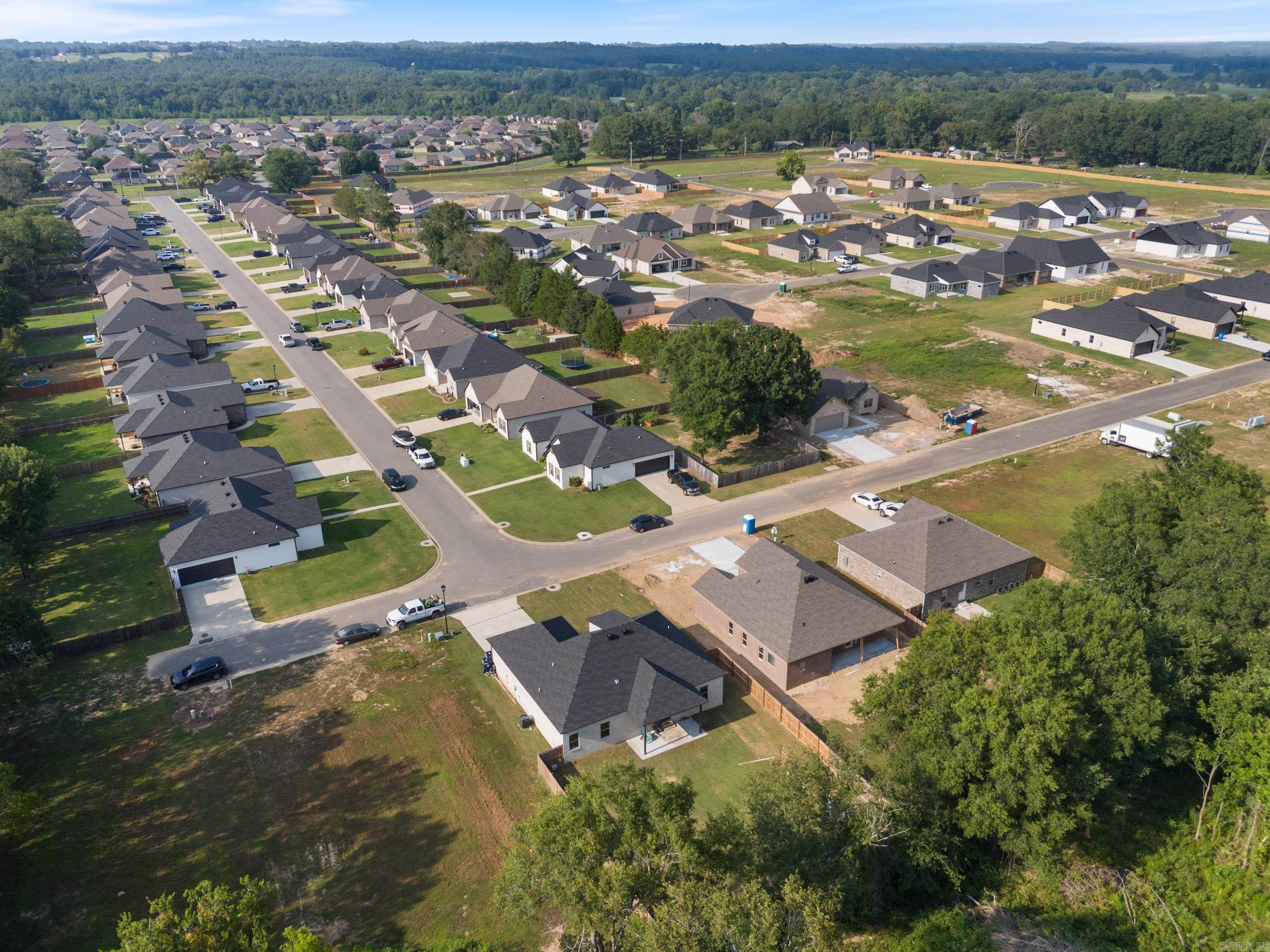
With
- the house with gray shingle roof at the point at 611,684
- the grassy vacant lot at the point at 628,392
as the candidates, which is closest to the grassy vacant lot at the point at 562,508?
the grassy vacant lot at the point at 628,392

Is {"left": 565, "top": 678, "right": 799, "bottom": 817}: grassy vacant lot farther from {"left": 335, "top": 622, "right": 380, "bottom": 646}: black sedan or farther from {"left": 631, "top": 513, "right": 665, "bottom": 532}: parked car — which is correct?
{"left": 631, "top": 513, "right": 665, "bottom": 532}: parked car

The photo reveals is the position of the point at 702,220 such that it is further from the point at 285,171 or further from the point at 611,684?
the point at 611,684

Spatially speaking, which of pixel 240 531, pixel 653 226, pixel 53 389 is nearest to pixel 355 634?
pixel 240 531

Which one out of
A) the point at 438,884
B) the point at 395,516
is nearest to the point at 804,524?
the point at 395,516

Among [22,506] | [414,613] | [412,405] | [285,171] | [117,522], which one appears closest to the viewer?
[414,613]

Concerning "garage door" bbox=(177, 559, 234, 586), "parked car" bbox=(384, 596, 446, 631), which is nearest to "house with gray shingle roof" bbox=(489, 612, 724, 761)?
"parked car" bbox=(384, 596, 446, 631)

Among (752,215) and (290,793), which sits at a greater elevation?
(752,215)
